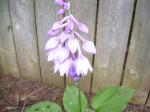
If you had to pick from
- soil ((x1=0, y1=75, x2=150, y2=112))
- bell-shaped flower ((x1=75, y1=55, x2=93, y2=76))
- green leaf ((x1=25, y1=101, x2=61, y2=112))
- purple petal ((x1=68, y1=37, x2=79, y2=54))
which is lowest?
soil ((x1=0, y1=75, x2=150, y2=112))

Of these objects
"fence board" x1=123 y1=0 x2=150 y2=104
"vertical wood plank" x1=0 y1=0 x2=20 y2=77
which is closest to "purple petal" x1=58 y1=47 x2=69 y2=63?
"fence board" x1=123 y1=0 x2=150 y2=104

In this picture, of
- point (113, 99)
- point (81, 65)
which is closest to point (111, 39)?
point (113, 99)

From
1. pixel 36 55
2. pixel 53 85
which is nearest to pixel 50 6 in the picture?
pixel 36 55

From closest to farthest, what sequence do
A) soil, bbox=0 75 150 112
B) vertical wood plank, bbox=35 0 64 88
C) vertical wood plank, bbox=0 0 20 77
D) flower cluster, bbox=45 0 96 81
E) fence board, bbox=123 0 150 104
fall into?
flower cluster, bbox=45 0 96 81, fence board, bbox=123 0 150 104, vertical wood plank, bbox=35 0 64 88, vertical wood plank, bbox=0 0 20 77, soil, bbox=0 75 150 112

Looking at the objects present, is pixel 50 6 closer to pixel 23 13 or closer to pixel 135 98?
pixel 23 13

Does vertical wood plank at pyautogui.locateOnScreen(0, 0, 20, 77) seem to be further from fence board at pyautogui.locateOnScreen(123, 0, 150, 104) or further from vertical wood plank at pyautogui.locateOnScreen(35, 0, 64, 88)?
fence board at pyautogui.locateOnScreen(123, 0, 150, 104)
